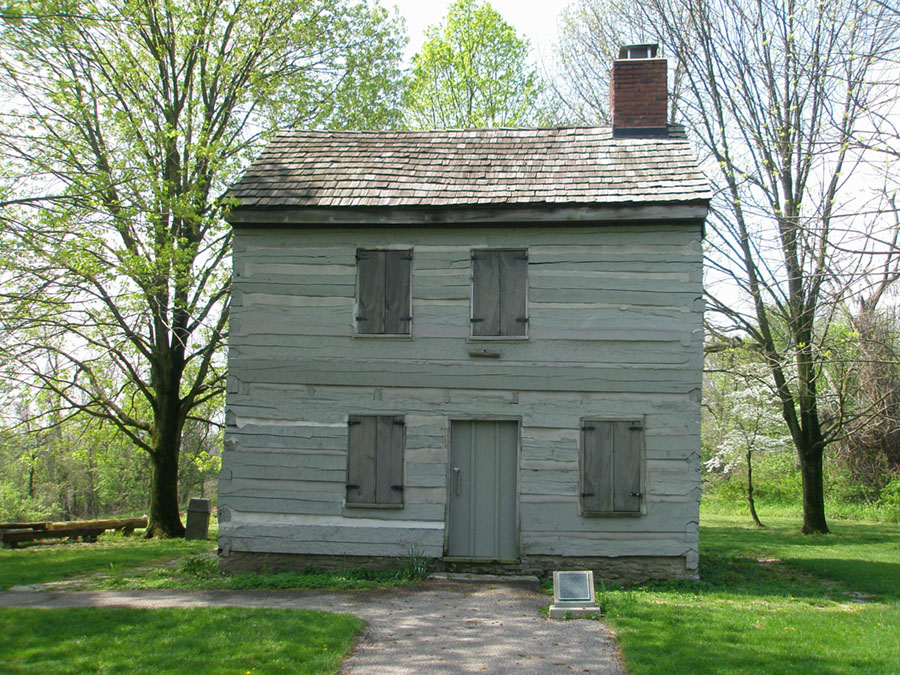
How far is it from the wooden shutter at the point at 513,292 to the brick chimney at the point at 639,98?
11.6 ft

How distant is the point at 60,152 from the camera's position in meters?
13.9

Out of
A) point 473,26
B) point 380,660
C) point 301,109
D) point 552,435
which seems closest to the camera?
point 380,660

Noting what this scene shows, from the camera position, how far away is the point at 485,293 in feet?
35.2

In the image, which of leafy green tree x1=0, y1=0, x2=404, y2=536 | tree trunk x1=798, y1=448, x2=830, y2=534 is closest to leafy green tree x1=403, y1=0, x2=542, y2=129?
leafy green tree x1=0, y1=0, x2=404, y2=536

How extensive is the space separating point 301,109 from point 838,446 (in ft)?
63.8

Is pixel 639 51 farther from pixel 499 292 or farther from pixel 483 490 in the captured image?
pixel 483 490

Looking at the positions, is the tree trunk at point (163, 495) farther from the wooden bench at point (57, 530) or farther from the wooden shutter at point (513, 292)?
the wooden shutter at point (513, 292)

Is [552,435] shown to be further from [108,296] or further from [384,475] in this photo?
[108,296]

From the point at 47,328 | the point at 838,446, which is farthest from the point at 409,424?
the point at 838,446

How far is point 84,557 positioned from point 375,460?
6.06 meters

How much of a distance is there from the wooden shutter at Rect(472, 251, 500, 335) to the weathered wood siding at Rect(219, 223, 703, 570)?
0.13 metres

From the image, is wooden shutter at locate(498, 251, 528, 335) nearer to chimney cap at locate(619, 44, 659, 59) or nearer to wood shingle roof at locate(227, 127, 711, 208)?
wood shingle roof at locate(227, 127, 711, 208)

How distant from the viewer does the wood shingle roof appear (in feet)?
35.3

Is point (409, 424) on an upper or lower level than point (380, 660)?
upper
